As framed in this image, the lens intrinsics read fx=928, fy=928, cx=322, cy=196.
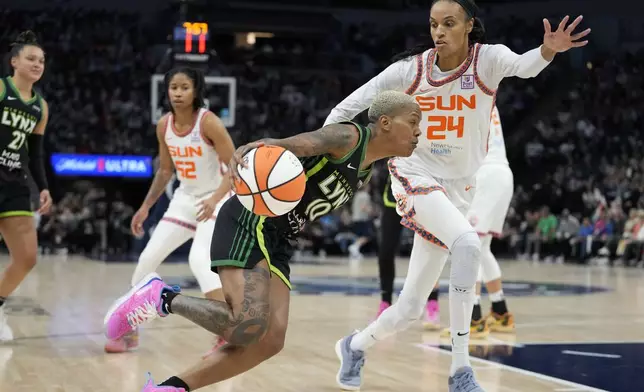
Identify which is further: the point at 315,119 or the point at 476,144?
the point at 315,119

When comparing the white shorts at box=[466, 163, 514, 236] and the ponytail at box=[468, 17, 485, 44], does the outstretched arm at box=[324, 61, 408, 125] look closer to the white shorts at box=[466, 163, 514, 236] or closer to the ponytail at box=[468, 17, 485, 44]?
the ponytail at box=[468, 17, 485, 44]

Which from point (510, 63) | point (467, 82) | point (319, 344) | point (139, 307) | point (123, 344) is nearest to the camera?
point (139, 307)

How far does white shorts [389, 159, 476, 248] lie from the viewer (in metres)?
5.30

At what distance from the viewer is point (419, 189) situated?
528cm

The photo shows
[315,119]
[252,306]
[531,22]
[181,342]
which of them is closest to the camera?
[252,306]

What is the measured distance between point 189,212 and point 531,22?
23.8 metres

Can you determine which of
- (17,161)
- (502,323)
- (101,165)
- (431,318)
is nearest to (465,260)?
(502,323)

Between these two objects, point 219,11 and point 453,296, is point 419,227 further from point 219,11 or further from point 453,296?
point 219,11

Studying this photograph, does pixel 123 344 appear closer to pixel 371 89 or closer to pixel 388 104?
pixel 371 89

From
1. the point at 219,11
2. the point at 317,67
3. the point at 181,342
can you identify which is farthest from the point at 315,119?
the point at 181,342

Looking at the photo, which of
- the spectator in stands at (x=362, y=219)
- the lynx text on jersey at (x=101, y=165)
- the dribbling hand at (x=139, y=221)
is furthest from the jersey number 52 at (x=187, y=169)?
the lynx text on jersey at (x=101, y=165)

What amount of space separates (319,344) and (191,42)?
11.7 m

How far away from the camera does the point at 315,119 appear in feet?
87.3

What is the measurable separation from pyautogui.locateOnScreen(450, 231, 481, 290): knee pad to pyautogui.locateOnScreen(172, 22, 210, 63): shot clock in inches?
524
